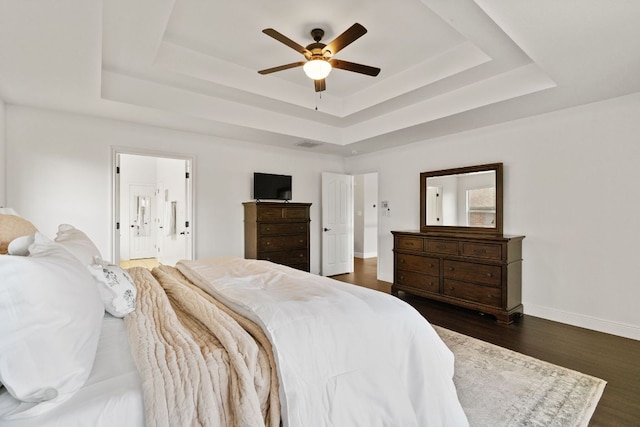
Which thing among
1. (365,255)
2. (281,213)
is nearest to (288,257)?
(281,213)

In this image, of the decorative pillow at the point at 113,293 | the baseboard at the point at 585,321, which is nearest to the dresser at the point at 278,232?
the decorative pillow at the point at 113,293

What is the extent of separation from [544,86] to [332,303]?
2963 mm

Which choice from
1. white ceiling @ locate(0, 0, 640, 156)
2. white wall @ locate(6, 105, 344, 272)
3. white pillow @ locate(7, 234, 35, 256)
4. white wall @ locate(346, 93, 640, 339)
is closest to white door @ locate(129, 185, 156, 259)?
white wall @ locate(6, 105, 344, 272)

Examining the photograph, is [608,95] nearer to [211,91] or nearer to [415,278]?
[415,278]

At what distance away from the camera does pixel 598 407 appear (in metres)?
1.97

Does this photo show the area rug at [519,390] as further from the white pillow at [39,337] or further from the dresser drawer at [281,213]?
the dresser drawer at [281,213]

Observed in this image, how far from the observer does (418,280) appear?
14.5ft

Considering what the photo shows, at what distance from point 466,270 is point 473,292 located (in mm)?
270

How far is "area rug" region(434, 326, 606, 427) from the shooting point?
186 centimetres

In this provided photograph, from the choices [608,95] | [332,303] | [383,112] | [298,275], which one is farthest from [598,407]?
[383,112]

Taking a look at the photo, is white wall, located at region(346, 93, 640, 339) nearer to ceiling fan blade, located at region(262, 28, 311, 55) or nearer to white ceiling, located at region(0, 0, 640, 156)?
white ceiling, located at region(0, 0, 640, 156)

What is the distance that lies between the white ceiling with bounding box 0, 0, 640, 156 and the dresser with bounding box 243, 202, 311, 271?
3.65 feet

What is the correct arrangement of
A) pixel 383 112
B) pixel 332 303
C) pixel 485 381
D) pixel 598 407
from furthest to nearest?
pixel 383 112, pixel 485 381, pixel 598 407, pixel 332 303

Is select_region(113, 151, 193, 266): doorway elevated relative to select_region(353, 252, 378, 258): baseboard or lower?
elevated
